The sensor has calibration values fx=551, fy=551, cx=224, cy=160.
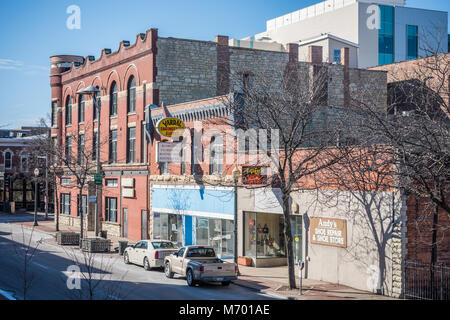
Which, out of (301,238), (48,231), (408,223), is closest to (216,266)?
(301,238)

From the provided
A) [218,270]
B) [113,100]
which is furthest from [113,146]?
[218,270]

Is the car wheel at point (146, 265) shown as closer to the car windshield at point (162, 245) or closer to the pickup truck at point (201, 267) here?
the car windshield at point (162, 245)

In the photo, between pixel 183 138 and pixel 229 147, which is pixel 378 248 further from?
pixel 183 138

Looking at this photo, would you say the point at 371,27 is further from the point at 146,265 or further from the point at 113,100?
the point at 146,265

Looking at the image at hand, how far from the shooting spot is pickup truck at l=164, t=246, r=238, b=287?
22.3 m

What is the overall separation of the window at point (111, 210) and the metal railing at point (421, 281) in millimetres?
28841

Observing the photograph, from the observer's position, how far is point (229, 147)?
30.0 metres

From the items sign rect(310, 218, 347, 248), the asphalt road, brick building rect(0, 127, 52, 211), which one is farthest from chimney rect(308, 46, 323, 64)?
brick building rect(0, 127, 52, 211)

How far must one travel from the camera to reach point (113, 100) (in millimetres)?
45031

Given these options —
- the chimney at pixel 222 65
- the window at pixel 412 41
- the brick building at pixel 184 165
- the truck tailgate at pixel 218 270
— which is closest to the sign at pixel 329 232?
the brick building at pixel 184 165

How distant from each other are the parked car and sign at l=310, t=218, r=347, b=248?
7.11m

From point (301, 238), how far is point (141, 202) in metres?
16.9

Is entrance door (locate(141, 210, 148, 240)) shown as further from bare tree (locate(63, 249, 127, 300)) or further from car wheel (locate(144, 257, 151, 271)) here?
car wheel (locate(144, 257, 151, 271))
